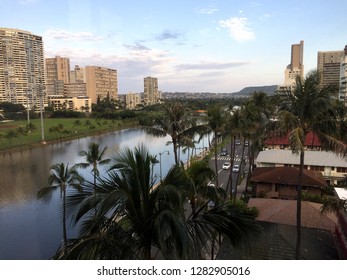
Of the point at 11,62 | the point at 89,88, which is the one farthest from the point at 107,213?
the point at 89,88

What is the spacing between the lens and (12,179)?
14.0m

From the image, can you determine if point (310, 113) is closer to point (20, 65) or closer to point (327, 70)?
point (327, 70)

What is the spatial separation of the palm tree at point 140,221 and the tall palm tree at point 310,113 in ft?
8.94

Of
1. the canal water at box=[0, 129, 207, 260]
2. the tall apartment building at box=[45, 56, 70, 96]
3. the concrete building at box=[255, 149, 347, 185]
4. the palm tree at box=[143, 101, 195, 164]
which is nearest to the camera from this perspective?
the palm tree at box=[143, 101, 195, 164]

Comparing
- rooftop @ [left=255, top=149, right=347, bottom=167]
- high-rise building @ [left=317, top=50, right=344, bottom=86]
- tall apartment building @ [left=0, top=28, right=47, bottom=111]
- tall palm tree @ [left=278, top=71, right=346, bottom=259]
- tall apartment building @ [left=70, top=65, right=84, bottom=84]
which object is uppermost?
tall apartment building @ [left=70, top=65, right=84, bottom=84]

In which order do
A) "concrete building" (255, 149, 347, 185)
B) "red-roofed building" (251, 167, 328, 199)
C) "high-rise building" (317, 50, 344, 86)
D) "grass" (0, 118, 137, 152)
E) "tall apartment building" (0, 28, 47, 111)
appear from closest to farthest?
"high-rise building" (317, 50, 344, 86)
"red-roofed building" (251, 167, 328, 199)
"concrete building" (255, 149, 347, 185)
"tall apartment building" (0, 28, 47, 111)
"grass" (0, 118, 137, 152)

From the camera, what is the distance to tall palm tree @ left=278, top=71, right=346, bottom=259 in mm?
3666

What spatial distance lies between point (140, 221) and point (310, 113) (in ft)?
10.2

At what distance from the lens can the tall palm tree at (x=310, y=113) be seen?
12.0ft

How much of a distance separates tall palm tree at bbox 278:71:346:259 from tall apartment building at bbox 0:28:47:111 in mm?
16475

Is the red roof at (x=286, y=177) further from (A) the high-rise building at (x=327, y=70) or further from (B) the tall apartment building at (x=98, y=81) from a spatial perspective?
(B) the tall apartment building at (x=98, y=81)

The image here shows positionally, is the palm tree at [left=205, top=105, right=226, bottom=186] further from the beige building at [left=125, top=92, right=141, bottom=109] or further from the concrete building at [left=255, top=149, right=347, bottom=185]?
the beige building at [left=125, top=92, right=141, bottom=109]

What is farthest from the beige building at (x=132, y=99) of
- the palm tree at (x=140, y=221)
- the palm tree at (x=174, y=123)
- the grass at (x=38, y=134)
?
the palm tree at (x=140, y=221)

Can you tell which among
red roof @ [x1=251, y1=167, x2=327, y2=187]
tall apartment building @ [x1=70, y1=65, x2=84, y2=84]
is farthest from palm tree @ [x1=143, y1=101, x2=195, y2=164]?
tall apartment building @ [x1=70, y1=65, x2=84, y2=84]
